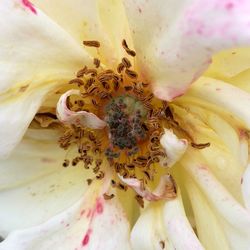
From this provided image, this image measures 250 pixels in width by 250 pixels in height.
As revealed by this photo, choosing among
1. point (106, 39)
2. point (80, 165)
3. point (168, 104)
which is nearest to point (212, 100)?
point (168, 104)

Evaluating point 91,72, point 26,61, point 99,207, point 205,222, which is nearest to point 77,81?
point 91,72

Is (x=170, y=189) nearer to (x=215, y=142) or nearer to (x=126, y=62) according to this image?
(x=215, y=142)

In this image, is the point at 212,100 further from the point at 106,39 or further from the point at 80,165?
the point at 80,165

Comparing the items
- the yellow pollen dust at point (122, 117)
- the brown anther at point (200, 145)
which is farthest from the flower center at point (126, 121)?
the brown anther at point (200, 145)

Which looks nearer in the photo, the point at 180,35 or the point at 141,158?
the point at 180,35

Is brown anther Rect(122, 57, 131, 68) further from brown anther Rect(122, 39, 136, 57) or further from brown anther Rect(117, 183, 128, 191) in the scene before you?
brown anther Rect(117, 183, 128, 191)

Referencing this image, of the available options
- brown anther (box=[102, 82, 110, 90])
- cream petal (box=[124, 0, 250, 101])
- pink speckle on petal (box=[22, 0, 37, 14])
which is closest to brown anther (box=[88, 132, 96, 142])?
brown anther (box=[102, 82, 110, 90])
